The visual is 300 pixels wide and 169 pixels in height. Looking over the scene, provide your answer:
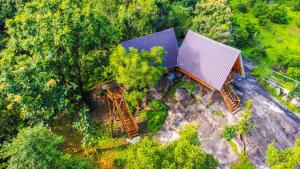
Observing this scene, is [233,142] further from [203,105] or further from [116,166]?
[116,166]

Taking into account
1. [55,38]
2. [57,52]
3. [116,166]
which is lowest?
[116,166]

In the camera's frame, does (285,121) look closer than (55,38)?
No

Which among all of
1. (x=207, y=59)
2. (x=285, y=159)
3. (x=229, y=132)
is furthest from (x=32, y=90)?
(x=285, y=159)

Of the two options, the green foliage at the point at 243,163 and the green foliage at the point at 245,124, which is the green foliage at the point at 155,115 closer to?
the green foliage at the point at 245,124

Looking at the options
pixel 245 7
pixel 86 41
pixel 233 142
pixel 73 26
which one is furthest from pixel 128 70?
pixel 245 7

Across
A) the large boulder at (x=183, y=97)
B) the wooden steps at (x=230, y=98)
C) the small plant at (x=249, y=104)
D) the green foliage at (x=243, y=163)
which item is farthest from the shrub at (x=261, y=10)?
the green foliage at (x=243, y=163)
